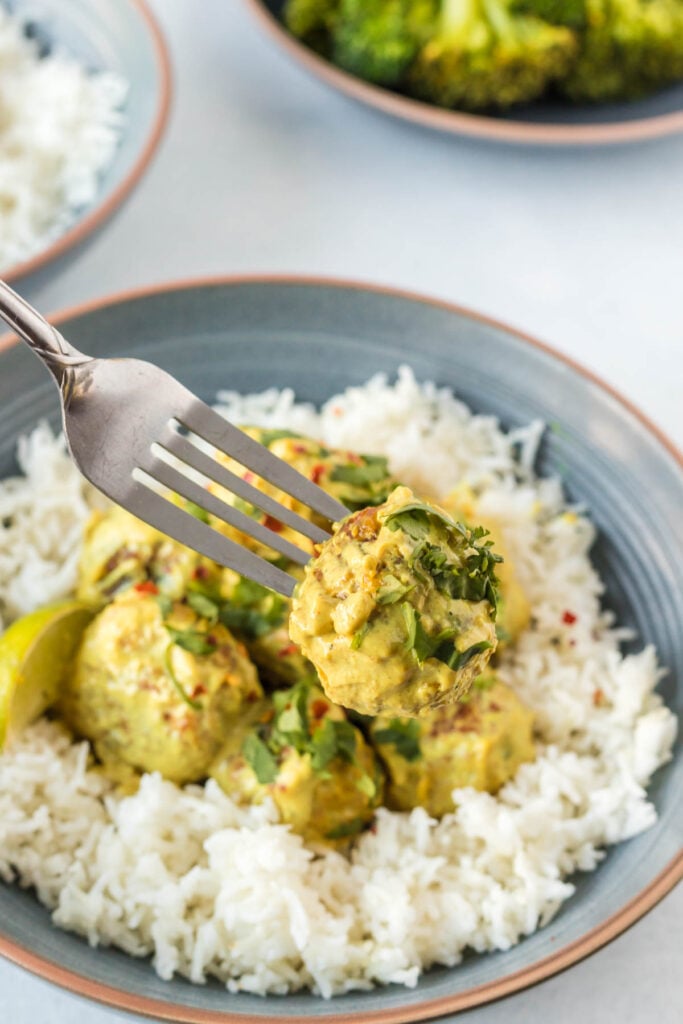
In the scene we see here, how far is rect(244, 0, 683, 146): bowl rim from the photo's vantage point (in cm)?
396

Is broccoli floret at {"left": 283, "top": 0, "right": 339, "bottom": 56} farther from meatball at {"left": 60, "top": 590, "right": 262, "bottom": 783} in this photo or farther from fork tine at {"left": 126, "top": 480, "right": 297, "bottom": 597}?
fork tine at {"left": 126, "top": 480, "right": 297, "bottom": 597}

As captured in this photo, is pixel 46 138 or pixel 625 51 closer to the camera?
pixel 46 138

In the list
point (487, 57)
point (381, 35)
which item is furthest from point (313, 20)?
point (487, 57)

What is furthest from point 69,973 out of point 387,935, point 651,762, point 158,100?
point 158,100

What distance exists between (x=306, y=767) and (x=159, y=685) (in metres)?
0.36

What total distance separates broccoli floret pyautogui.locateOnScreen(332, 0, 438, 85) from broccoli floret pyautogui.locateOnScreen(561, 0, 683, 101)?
0.59m

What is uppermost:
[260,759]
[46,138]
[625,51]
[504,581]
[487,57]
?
[625,51]

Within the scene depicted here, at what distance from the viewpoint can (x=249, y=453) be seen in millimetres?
2312

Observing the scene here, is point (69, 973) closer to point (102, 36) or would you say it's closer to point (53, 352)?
point (53, 352)

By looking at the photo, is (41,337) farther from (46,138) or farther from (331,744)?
(46,138)

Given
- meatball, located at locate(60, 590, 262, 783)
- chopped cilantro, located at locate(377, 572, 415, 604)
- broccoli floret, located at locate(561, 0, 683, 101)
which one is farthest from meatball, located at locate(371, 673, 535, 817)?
broccoli floret, located at locate(561, 0, 683, 101)

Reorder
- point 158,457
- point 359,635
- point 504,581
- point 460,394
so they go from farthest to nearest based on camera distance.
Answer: point 460,394 → point 504,581 → point 158,457 → point 359,635

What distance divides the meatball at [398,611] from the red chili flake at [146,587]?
638 mm

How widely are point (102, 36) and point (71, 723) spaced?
2.48 m
